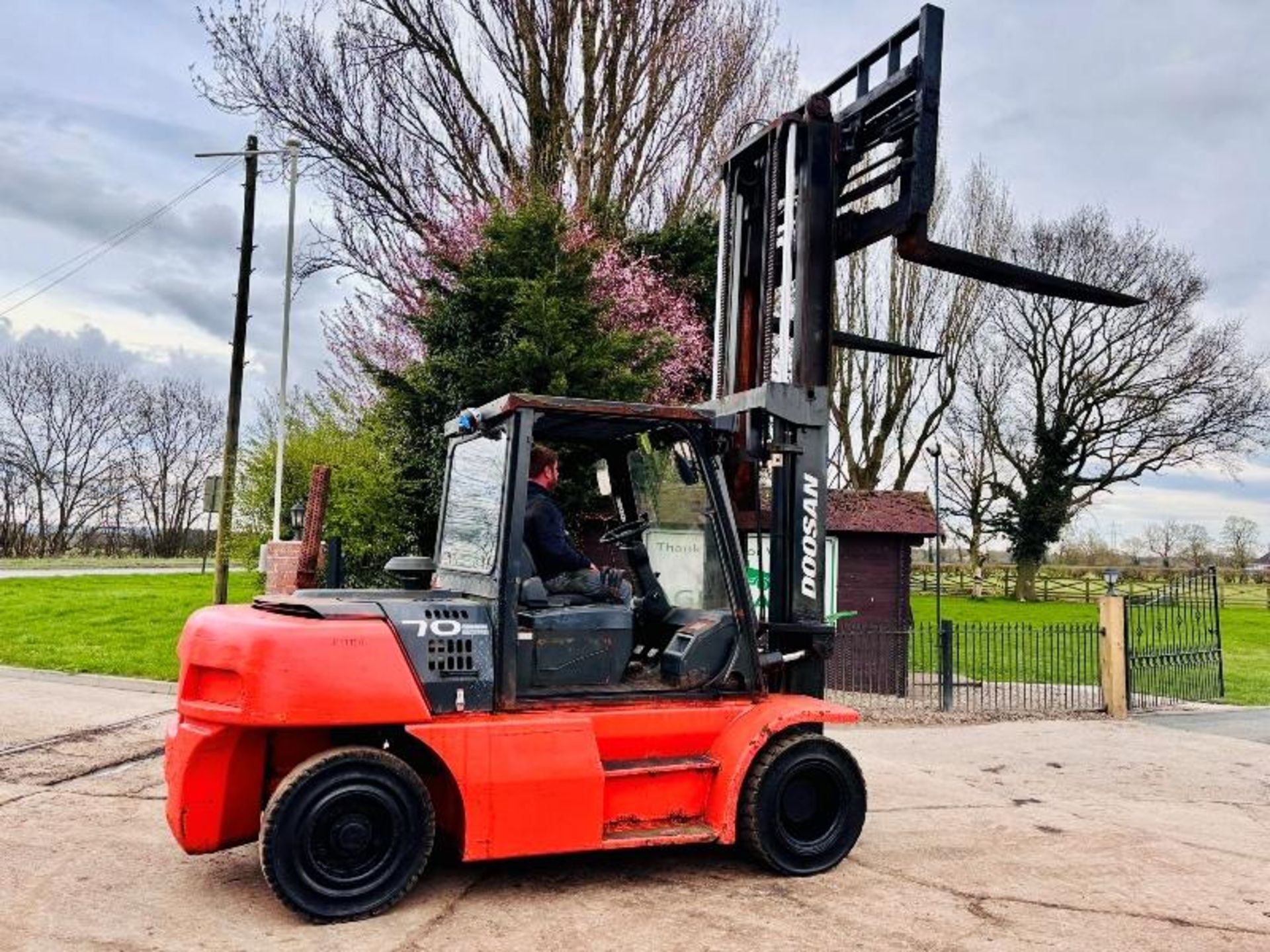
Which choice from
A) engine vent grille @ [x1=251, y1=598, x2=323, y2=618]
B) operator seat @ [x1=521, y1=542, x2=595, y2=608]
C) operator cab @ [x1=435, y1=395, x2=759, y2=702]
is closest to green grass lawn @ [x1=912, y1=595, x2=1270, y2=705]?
operator cab @ [x1=435, y1=395, x2=759, y2=702]

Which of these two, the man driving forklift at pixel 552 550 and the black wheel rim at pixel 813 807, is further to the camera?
the black wheel rim at pixel 813 807

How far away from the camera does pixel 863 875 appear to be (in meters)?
5.85

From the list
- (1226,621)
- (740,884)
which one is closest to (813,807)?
(740,884)

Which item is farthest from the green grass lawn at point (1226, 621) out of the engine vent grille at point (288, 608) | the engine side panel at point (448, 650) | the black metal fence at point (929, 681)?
the engine vent grille at point (288, 608)

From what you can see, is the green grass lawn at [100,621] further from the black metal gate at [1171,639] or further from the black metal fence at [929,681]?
the black metal gate at [1171,639]

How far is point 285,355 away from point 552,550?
17.6 m

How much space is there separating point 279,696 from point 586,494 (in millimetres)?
8734

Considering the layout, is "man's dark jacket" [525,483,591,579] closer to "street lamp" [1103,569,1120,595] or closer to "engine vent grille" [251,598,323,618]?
"engine vent grille" [251,598,323,618]

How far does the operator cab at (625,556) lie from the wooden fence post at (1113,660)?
8153 mm

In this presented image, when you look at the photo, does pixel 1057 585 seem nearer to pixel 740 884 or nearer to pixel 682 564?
pixel 682 564

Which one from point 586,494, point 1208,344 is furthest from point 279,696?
point 1208,344

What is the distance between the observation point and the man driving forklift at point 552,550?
5773 millimetres

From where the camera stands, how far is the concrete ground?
15.9ft

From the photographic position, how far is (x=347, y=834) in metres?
5.05
